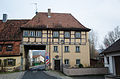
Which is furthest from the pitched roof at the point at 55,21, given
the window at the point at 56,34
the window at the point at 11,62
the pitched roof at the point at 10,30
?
the window at the point at 11,62

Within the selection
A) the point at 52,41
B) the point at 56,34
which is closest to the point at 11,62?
the point at 52,41

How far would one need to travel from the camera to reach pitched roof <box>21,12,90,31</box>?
2470 cm

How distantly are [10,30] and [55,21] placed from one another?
890cm

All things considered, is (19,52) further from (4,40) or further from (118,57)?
(118,57)

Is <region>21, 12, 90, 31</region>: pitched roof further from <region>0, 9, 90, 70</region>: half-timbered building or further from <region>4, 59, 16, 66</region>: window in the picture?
<region>4, 59, 16, 66</region>: window

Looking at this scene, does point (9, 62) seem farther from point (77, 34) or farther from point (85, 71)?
point (77, 34)

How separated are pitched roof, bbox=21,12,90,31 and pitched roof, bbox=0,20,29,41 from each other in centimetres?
217

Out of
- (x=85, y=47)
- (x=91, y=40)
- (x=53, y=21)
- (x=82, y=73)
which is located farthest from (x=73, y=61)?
(x=91, y=40)

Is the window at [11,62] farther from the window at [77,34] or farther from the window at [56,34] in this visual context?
the window at [77,34]

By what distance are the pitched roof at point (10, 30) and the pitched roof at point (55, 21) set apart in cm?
217

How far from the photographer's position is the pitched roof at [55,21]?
81.0 ft

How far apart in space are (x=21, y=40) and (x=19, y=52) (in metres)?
2.20

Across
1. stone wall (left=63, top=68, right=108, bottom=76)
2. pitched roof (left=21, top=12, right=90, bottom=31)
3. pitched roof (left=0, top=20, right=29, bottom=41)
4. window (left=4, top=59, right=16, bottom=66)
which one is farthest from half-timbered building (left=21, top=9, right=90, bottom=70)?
stone wall (left=63, top=68, right=108, bottom=76)

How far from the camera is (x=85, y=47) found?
81.9ft
